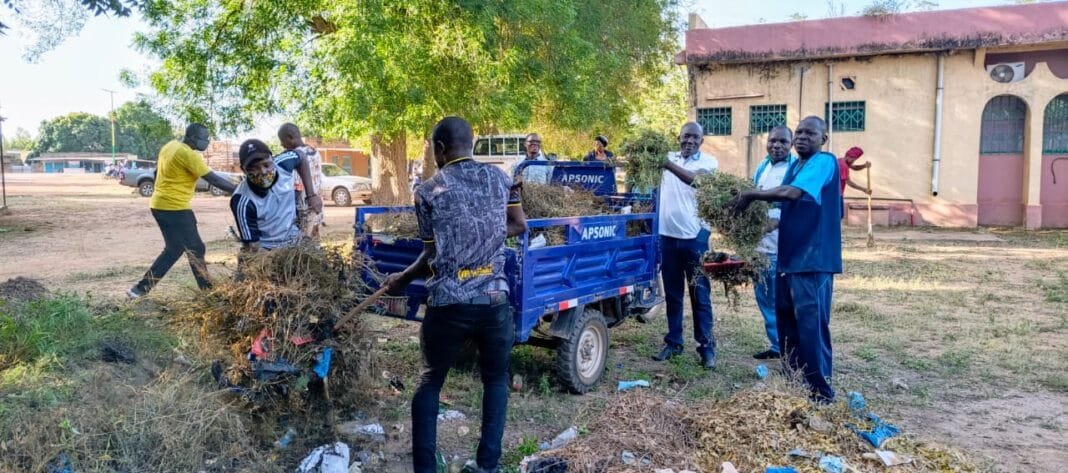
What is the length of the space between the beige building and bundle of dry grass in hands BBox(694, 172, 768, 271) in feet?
38.9

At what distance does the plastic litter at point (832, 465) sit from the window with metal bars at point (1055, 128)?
15426mm

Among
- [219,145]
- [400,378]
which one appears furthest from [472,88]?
[219,145]

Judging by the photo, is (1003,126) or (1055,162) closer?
(1055,162)

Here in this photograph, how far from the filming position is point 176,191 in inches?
244

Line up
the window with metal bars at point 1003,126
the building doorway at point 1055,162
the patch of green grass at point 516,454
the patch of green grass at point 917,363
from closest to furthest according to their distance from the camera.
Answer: the patch of green grass at point 516,454 < the patch of green grass at point 917,363 < the building doorway at point 1055,162 < the window with metal bars at point 1003,126

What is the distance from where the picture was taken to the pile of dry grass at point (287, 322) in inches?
142

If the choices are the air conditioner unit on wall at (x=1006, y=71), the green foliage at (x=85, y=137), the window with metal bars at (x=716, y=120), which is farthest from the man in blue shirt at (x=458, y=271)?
the green foliage at (x=85, y=137)

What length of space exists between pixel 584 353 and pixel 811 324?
5.06 feet

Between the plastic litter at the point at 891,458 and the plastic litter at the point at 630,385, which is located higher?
the plastic litter at the point at 891,458

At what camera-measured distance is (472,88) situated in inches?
411

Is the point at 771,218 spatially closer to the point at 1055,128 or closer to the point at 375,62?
the point at 375,62

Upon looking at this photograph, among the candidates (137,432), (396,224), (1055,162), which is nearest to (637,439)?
(137,432)

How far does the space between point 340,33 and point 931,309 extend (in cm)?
747

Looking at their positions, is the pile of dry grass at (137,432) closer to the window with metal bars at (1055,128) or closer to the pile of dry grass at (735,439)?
the pile of dry grass at (735,439)
